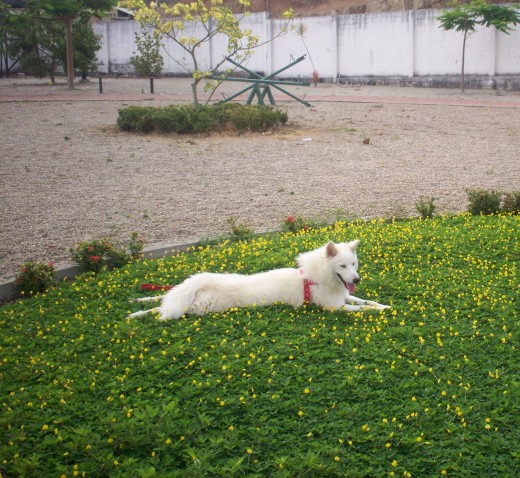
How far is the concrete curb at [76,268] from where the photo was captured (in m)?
6.67

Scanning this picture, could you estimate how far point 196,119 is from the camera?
16969 mm

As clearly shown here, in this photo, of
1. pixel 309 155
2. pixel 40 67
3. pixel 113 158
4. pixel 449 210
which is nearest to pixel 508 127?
pixel 309 155

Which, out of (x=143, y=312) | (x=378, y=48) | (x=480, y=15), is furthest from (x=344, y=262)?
(x=378, y=48)

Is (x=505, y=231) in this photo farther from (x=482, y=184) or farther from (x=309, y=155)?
(x=309, y=155)

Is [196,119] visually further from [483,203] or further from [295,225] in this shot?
[483,203]

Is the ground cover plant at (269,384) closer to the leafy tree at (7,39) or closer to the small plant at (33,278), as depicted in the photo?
the small plant at (33,278)

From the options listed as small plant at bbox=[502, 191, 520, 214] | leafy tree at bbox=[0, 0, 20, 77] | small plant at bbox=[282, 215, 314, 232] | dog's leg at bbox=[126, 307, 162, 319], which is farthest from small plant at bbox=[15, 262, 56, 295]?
leafy tree at bbox=[0, 0, 20, 77]

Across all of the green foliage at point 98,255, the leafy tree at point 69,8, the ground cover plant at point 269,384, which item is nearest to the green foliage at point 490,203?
the ground cover plant at point 269,384

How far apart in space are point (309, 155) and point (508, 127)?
6769 millimetres

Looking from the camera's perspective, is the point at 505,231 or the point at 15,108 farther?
the point at 15,108

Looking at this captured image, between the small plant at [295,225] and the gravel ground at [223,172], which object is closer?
the small plant at [295,225]

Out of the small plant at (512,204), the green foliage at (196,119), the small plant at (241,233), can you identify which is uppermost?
the green foliage at (196,119)

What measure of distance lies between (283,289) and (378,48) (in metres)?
28.8

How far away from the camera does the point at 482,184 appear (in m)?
11.5
